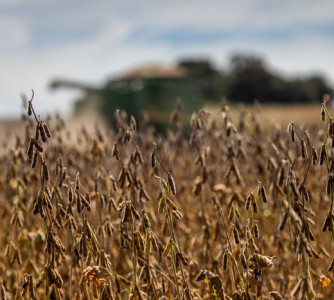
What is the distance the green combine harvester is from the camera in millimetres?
24094

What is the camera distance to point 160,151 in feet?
13.9

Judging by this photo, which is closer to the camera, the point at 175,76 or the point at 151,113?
the point at 151,113

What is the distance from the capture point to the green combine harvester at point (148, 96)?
24.1 m

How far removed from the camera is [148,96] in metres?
24.8

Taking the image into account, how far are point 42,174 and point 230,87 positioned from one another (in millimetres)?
53284

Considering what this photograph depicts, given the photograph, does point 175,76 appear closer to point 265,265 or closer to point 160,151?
point 160,151

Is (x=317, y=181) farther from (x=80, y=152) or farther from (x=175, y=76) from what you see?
(x=175, y=76)

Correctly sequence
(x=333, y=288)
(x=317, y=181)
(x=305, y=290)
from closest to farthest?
(x=305, y=290), (x=333, y=288), (x=317, y=181)

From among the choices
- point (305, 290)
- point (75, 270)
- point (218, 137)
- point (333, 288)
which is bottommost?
point (333, 288)

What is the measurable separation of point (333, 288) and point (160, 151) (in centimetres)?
143

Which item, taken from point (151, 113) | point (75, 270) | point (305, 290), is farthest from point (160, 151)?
point (151, 113)

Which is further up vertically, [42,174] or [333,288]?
[42,174]

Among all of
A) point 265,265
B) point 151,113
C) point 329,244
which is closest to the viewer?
point 265,265

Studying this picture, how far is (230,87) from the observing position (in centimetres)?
5491
